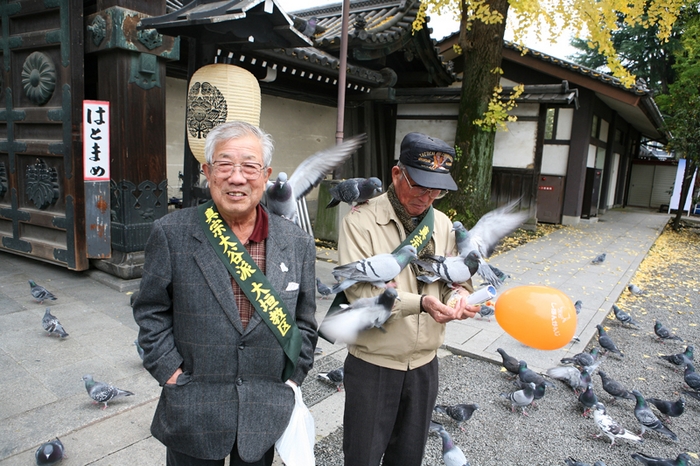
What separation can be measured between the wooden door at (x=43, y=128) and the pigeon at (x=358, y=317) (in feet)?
17.4

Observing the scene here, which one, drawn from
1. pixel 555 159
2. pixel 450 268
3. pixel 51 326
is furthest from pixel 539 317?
pixel 555 159

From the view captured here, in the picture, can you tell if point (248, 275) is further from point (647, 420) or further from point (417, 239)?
point (647, 420)

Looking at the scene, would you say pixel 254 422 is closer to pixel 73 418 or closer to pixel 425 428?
pixel 425 428

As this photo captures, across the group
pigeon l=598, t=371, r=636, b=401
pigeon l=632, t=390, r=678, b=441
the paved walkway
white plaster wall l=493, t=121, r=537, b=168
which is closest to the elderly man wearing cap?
the paved walkway

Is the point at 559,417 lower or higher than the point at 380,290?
lower

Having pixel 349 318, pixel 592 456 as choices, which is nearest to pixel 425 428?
Result: pixel 349 318

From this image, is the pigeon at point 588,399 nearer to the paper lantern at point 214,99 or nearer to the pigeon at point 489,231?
the pigeon at point 489,231

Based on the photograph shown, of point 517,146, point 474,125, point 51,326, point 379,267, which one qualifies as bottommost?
point 51,326

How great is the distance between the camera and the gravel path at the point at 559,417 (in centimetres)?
327

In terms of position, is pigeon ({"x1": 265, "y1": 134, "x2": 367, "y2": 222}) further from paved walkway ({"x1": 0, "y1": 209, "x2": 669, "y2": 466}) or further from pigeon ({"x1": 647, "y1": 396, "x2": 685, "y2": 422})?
pigeon ({"x1": 647, "y1": 396, "x2": 685, "y2": 422})

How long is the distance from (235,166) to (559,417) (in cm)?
361

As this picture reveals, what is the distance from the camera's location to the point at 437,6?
10.1 m

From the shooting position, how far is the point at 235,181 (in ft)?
5.60

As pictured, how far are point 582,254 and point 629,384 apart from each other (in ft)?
21.3
